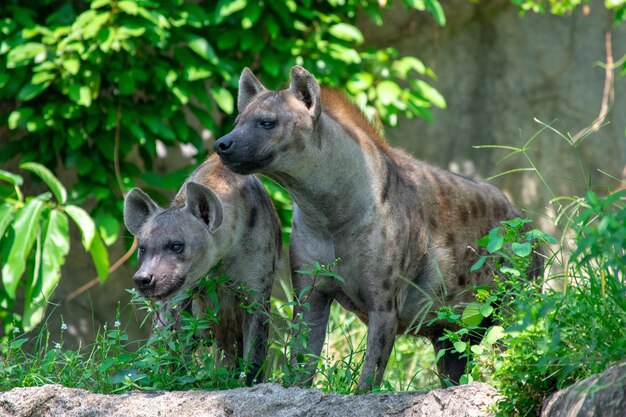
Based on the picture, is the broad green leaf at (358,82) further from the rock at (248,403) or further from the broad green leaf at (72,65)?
A: the rock at (248,403)

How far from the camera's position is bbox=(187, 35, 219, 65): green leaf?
7.45 m

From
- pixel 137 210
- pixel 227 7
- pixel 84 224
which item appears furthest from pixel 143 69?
pixel 137 210

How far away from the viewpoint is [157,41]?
7199 mm

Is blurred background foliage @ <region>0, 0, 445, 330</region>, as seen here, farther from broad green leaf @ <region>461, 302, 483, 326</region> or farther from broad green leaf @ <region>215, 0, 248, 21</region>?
broad green leaf @ <region>461, 302, 483, 326</region>

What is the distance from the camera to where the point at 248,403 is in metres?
4.22

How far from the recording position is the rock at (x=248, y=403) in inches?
157

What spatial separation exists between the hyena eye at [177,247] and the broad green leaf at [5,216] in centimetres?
223

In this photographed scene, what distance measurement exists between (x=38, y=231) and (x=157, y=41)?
1483 mm

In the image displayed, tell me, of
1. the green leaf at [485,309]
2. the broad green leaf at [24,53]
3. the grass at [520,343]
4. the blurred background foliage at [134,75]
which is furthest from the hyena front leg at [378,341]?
the broad green leaf at [24,53]

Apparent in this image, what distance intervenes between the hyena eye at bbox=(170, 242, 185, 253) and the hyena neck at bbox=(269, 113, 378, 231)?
53 centimetres

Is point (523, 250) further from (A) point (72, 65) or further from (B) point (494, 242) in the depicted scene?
(A) point (72, 65)

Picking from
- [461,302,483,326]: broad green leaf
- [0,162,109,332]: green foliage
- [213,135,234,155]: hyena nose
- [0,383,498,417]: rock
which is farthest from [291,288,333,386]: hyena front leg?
[0,162,109,332]: green foliage

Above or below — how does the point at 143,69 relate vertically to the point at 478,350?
above

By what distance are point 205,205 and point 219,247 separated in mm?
213
